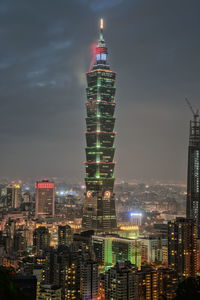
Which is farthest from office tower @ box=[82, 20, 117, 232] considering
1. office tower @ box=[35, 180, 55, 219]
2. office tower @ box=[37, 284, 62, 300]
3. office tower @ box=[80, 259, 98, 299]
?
office tower @ box=[37, 284, 62, 300]

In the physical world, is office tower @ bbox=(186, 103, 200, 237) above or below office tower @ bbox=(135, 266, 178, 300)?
above

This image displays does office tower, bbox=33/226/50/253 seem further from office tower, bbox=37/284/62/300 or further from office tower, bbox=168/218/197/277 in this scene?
office tower, bbox=37/284/62/300

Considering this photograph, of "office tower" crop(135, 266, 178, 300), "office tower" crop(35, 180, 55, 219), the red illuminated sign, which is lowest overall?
"office tower" crop(135, 266, 178, 300)

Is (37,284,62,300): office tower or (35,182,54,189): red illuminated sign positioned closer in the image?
(37,284,62,300): office tower

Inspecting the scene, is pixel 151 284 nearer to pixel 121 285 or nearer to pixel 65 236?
pixel 121 285

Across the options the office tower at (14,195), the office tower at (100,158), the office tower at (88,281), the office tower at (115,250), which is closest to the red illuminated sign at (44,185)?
the office tower at (14,195)

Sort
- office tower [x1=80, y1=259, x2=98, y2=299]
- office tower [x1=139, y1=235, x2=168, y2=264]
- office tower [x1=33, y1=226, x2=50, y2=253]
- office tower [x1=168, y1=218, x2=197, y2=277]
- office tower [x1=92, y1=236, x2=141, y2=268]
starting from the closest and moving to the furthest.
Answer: office tower [x1=80, y1=259, x2=98, y2=299] < office tower [x1=168, y1=218, x2=197, y2=277] < office tower [x1=92, y1=236, x2=141, y2=268] < office tower [x1=139, y1=235, x2=168, y2=264] < office tower [x1=33, y1=226, x2=50, y2=253]

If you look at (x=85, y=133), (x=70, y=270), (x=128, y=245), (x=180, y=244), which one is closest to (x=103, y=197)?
(x=85, y=133)
